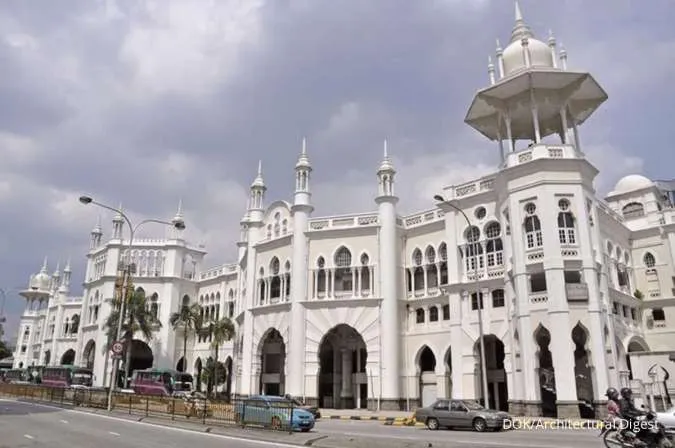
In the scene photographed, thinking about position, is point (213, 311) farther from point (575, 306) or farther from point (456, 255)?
point (575, 306)

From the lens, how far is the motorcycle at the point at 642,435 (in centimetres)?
1165

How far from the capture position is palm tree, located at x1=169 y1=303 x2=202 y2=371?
5344cm

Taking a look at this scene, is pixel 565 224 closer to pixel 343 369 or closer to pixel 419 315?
pixel 419 315

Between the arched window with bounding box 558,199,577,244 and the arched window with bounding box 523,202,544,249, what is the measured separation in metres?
1.14

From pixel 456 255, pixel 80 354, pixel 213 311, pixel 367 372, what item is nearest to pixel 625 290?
pixel 456 255

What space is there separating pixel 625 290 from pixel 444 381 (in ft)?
44.5

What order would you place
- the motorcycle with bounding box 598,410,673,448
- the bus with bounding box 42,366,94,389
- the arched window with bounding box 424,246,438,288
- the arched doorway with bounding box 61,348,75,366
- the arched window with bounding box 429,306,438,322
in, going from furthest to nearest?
the arched doorway with bounding box 61,348,75,366, the bus with bounding box 42,366,94,389, the arched window with bounding box 424,246,438,288, the arched window with bounding box 429,306,438,322, the motorcycle with bounding box 598,410,673,448

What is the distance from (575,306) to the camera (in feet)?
92.0

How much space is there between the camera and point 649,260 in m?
37.4

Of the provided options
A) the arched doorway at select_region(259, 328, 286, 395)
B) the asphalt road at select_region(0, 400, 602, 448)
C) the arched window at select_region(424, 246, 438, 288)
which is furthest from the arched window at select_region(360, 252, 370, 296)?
the asphalt road at select_region(0, 400, 602, 448)

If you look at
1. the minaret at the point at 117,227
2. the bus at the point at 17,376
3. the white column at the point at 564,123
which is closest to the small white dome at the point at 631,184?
the white column at the point at 564,123

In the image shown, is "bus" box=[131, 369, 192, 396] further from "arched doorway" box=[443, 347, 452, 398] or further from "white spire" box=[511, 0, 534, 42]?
"white spire" box=[511, 0, 534, 42]

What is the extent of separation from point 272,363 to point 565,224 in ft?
89.5

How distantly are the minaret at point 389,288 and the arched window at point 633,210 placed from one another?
60.0ft
